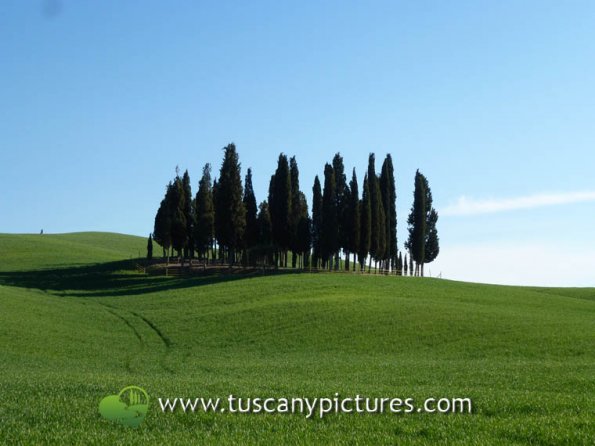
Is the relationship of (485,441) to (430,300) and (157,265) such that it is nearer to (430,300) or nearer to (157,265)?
(430,300)

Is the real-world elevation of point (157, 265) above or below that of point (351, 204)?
below

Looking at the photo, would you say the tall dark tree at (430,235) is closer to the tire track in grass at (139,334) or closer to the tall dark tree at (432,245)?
the tall dark tree at (432,245)

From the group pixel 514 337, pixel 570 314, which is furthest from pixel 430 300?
pixel 514 337

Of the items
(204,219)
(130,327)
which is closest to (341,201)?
(204,219)

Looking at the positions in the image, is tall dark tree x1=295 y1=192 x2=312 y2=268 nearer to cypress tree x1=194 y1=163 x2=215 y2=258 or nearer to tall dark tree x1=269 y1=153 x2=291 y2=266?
tall dark tree x1=269 y1=153 x2=291 y2=266

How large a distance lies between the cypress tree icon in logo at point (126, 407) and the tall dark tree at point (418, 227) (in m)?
71.9

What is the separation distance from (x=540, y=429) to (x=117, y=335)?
119ft

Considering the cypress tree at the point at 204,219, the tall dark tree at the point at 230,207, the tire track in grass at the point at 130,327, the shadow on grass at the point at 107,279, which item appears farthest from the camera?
the cypress tree at the point at 204,219

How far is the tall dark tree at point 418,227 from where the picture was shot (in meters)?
86.1

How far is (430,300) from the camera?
5519 centimetres

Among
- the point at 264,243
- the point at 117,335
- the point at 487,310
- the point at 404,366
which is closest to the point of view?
the point at 404,366

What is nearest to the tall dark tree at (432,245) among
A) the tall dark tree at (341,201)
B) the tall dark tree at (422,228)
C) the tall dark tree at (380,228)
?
the tall dark tree at (422,228)

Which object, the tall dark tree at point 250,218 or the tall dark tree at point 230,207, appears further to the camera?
the tall dark tree at point 250,218

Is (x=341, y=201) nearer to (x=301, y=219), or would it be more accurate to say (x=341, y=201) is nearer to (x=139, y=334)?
(x=301, y=219)
